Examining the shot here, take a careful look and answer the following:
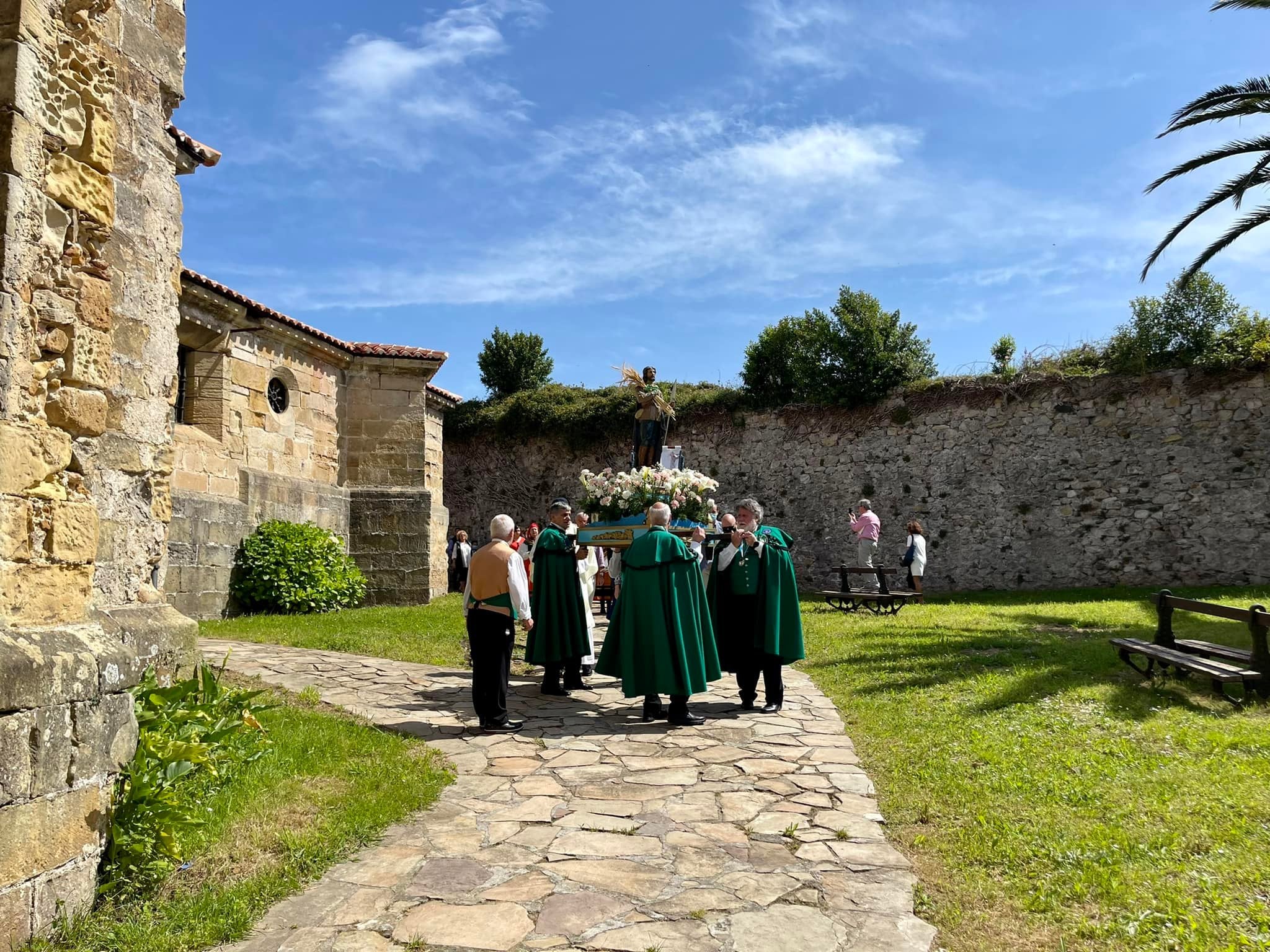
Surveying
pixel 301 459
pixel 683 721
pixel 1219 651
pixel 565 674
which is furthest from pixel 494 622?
pixel 301 459

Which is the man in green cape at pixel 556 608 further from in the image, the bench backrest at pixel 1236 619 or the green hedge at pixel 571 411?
the green hedge at pixel 571 411

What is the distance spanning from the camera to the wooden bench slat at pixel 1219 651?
7383 mm

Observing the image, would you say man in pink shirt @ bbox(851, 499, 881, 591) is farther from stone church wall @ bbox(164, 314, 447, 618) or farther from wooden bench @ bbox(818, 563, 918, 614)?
stone church wall @ bbox(164, 314, 447, 618)

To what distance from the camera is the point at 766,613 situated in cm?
768

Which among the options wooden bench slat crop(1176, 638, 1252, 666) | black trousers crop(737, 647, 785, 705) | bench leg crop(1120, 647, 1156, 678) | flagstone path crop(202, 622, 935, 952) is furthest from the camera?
bench leg crop(1120, 647, 1156, 678)

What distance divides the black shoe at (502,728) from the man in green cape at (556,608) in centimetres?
133

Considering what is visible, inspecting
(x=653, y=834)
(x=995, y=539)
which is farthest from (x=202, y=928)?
(x=995, y=539)

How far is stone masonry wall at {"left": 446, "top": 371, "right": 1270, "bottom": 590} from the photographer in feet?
54.6

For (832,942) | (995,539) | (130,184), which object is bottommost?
(832,942)

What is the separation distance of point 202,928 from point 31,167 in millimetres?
3108

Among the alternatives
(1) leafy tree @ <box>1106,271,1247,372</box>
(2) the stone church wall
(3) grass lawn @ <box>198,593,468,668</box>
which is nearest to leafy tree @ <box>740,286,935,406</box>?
(1) leafy tree @ <box>1106,271,1247,372</box>

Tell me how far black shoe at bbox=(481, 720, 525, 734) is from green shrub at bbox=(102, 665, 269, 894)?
1982mm

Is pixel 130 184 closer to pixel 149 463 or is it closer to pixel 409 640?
pixel 149 463

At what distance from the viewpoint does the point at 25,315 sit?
11.4 ft
